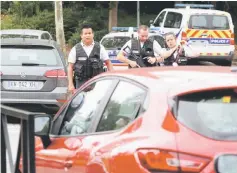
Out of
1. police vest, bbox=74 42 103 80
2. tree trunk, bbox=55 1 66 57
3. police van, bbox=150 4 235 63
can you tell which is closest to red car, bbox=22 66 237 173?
police vest, bbox=74 42 103 80

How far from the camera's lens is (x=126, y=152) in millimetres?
3506

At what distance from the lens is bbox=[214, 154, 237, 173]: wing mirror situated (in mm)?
3387

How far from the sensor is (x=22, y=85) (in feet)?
33.9

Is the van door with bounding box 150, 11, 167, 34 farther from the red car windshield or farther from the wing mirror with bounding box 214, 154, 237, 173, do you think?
the wing mirror with bounding box 214, 154, 237, 173

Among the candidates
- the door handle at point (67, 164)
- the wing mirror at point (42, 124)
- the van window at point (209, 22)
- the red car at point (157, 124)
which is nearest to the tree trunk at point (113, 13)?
the van window at point (209, 22)

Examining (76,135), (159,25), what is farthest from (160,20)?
(76,135)

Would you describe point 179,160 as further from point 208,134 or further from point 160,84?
point 160,84

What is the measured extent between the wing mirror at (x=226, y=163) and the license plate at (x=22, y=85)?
7176 millimetres

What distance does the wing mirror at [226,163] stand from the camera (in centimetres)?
339

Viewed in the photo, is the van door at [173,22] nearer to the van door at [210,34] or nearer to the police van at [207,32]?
the police van at [207,32]

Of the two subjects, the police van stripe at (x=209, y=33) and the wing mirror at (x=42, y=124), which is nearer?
the wing mirror at (x=42, y=124)

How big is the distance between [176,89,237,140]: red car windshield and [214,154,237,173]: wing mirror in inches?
4.7

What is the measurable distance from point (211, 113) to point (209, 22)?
18.7 metres

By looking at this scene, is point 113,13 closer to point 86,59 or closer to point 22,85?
point 22,85
